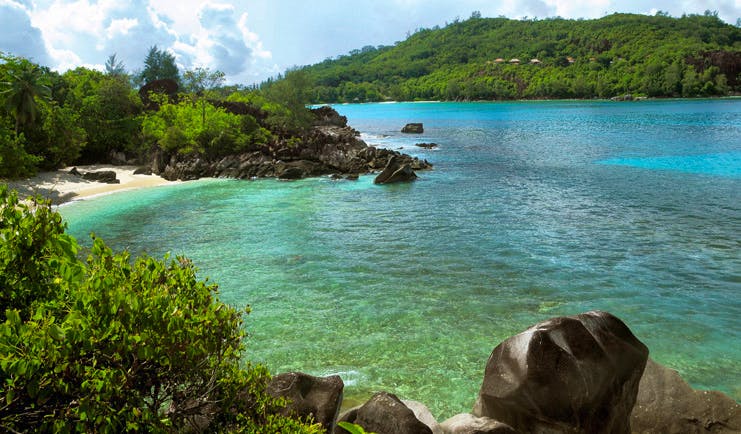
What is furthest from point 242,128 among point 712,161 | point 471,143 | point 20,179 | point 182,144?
point 712,161

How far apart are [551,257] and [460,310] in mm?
7768

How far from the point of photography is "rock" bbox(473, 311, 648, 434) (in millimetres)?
9125

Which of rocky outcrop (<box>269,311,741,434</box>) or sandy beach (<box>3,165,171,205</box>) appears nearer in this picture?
rocky outcrop (<box>269,311,741,434</box>)

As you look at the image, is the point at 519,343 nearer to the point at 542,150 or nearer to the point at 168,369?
the point at 168,369

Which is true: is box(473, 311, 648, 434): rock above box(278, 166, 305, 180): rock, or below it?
below

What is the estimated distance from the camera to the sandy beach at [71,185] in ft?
136

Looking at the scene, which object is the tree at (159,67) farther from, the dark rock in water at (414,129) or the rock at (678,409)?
the rock at (678,409)

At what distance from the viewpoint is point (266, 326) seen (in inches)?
671

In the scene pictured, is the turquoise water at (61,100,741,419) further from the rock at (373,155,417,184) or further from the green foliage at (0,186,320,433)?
the green foliage at (0,186,320,433)

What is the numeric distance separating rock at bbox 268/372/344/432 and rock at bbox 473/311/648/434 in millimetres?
3046

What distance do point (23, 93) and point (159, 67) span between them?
8213cm

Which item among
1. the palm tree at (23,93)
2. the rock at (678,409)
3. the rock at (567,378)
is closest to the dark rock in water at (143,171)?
the palm tree at (23,93)

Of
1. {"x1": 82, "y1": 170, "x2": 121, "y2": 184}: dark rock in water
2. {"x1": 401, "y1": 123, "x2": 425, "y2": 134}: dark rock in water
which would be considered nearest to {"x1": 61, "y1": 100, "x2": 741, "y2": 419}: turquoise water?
{"x1": 82, "y1": 170, "x2": 121, "y2": 184}: dark rock in water

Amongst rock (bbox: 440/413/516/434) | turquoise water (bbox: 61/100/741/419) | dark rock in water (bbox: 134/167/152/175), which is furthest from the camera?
dark rock in water (bbox: 134/167/152/175)
